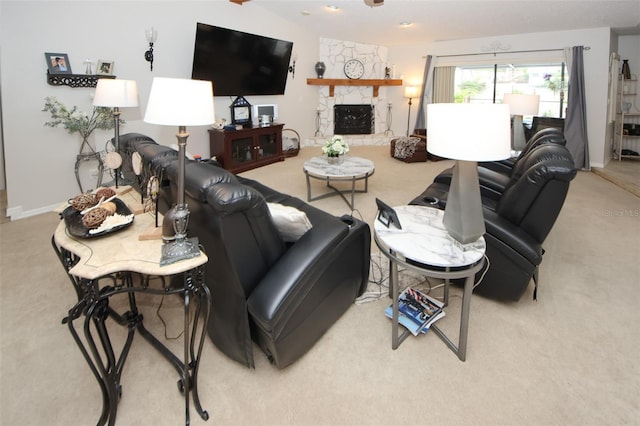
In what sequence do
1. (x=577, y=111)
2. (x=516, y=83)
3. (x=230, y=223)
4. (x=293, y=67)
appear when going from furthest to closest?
(x=516, y=83) → (x=293, y=67) → (x=577, y=111) → (x=230, y=223)

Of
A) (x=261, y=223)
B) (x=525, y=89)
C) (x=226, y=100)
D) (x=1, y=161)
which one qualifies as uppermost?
(x=525, y=89)

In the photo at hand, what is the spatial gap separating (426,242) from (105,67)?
13.2 ft

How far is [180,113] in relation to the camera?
4.25 ft

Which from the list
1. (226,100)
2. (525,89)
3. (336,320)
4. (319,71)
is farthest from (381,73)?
(336,320)

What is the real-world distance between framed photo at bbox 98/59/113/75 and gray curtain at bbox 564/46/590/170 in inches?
273

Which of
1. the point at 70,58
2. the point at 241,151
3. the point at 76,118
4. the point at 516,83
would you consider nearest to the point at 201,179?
the point at 76,118

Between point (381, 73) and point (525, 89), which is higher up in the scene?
point (381, 73)

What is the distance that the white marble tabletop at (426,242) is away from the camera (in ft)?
5.23

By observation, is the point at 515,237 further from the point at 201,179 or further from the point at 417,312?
the point at 201,179

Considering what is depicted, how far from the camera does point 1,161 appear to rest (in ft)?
13.8

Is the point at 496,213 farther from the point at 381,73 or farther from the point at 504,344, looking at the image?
the point at 381,73

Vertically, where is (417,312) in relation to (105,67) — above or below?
below

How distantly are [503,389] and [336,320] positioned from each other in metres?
0.89

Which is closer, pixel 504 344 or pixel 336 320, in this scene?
pixel 504 344
